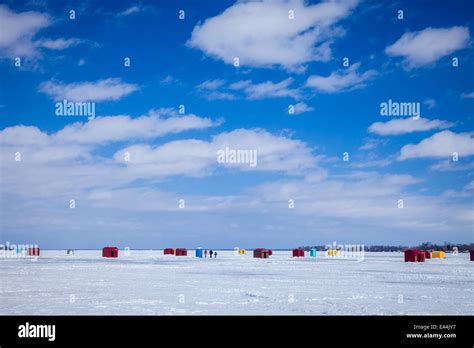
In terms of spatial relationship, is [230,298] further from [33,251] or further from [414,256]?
[33,251]

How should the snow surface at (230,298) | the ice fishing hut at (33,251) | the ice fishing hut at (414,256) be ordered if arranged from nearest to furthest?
1. the snow surface at (230,298)
2. the ice fishing hut at (414,256)
3. the ice fishing hut at (33,251)

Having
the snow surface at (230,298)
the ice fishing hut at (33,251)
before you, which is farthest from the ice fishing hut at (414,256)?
the ice fishing hut at (33,251)

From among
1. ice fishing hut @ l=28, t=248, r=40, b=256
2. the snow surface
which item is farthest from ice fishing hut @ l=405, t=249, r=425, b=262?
ice fishing hut @ l=28, t=248, r=40, b=256

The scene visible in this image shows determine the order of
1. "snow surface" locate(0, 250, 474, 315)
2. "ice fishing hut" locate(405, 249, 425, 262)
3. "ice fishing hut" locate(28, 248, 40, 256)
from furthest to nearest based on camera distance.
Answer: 1. "ice fishing hut" locate(28, 248, 40, 256)
2. "ice fishing hut" locate(405, 249, 425, 262)
3. "snow surface" locate(0, 250, 474, 315)

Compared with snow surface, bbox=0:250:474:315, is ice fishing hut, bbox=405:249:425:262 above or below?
below

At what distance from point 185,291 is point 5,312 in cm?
633

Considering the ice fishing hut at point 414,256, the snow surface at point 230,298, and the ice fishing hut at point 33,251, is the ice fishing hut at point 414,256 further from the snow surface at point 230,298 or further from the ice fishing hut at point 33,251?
the ice fishing hut at point 33,251

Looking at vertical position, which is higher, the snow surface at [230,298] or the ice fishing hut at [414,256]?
the snow surface at [230,298]

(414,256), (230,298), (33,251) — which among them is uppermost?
(230,298)

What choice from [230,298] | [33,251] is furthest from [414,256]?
[33,251]

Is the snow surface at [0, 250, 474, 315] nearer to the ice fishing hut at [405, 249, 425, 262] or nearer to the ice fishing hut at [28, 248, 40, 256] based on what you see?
the ice fishing hut at [405, 249, 425, 262]
